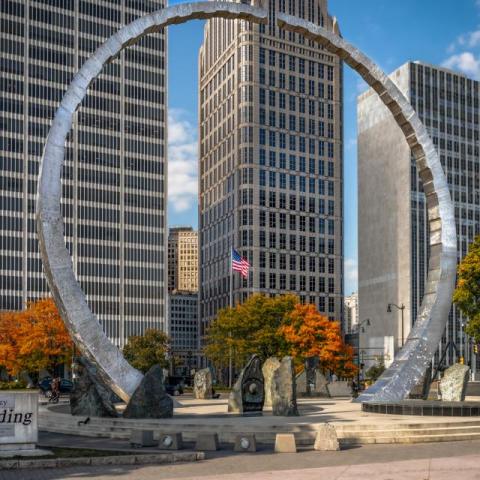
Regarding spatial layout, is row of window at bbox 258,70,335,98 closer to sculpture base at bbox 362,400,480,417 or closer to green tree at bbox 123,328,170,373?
green tree at bbox 123,328,170,373

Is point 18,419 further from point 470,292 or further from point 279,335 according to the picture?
point 279,335

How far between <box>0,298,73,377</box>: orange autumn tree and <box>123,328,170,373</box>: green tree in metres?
12.1

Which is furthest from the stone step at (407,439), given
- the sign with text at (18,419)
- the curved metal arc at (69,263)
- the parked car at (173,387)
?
the parked car at (173,387)

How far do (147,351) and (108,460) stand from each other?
2954 inches

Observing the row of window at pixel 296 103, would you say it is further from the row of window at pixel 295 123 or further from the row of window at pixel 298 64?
the row of window at pixel 298 64

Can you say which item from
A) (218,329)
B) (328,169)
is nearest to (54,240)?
(218,329)

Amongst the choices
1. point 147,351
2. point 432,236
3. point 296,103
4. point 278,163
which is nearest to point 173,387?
point 432,236

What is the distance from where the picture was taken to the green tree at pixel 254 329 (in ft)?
267

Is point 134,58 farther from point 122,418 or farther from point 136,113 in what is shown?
point 122,418

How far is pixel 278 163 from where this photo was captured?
15650 cm

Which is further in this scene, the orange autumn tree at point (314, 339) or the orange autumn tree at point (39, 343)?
the orange autumn tree at point (39, 343)

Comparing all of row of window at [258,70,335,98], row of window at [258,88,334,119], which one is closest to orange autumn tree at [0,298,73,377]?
row of window at [258,88,334,119]

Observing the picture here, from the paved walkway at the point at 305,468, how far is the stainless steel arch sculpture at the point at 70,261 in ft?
35.1

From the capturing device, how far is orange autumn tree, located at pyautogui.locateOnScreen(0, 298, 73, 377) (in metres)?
83.7
